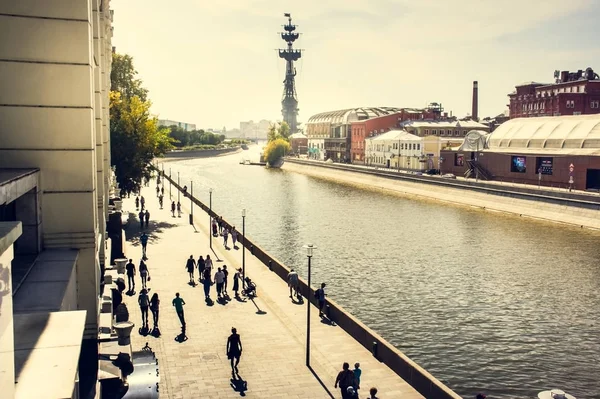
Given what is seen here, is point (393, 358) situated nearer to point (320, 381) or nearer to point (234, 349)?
point (320, 381)

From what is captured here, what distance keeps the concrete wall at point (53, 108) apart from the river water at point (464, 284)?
42.5 feet

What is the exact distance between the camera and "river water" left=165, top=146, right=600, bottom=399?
67.6 feet

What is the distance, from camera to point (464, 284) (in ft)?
104

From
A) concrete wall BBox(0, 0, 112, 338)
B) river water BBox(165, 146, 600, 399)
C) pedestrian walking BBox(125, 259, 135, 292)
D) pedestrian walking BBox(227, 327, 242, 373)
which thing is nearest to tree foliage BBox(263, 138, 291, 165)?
river water BBox(165, 146, 600, 399)

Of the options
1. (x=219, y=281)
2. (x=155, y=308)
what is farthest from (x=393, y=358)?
(x=219, y=281)

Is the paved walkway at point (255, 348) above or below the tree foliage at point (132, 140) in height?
below

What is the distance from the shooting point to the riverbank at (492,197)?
5260 cm

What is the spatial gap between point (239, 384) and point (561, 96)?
106993mm

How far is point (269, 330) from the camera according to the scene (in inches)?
816

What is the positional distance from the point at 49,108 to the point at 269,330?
445 inches

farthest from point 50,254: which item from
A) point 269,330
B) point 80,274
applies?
point 269,330

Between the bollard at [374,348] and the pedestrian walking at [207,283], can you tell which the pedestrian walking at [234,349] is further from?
the pedestrian walking at [207,283]

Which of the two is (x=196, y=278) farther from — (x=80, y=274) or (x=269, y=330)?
(x=80, y=274)

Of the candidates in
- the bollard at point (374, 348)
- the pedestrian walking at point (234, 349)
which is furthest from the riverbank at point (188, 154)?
the pedestrian walking at point (234, 349)
